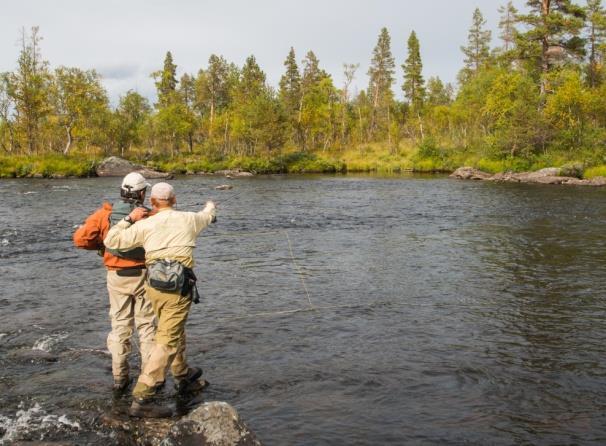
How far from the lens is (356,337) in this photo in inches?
334

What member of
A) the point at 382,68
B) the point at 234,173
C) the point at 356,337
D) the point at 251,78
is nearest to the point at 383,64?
the point at 382,68

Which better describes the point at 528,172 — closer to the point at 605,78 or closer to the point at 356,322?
the point at 605,78

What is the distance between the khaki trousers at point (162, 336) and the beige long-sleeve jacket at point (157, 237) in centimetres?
39

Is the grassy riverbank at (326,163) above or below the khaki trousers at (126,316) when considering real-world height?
above

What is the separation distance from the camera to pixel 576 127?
5200 centimetres

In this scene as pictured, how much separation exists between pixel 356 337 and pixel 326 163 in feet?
190

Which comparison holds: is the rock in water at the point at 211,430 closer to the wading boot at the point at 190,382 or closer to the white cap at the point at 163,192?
the wading boot at the point at 190,382

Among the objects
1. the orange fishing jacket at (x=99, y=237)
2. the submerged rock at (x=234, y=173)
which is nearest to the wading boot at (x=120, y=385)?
the orange fishing jacket at (x=99, y=237)

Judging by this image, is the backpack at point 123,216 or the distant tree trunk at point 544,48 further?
the distant tree trunk at point 544,48

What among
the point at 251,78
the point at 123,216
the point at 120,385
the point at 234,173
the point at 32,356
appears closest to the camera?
the point at 123,216

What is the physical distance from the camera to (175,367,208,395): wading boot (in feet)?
21.2

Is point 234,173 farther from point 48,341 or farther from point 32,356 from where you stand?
point 32,356

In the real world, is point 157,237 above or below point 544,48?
below

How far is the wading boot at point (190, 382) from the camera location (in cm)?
648
